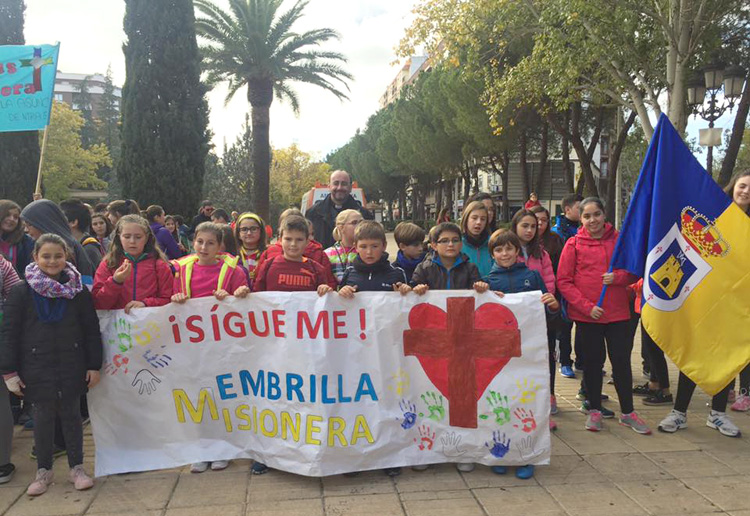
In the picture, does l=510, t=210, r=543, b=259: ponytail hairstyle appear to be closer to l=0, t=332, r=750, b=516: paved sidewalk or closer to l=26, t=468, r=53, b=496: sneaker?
l=0, t=332, r=750, b=516: paved sidewalk

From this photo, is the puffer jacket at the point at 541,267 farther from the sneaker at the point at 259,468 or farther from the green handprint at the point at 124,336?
the green handprint at the point at 124,336

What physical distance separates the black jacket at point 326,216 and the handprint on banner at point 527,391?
2992 mm

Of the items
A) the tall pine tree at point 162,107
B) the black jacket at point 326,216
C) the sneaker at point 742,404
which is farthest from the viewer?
the tall pine tree at point 162,107

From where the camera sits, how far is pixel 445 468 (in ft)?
11.7

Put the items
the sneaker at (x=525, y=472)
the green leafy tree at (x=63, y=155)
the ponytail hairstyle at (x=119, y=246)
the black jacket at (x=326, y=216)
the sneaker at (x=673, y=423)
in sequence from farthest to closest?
the green leafy tree at (x=63, y=155), the black jacket at (x=326, y=216), the sneaker at (x=673, y=423), the ponytail hairstyle at (x=119, y=246), the sneaker at (x=525, y=472)

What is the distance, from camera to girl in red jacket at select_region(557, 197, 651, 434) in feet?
13.7

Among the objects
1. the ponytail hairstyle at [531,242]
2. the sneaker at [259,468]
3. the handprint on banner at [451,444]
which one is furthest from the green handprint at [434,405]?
the ponytail hairstyle at [531,242]

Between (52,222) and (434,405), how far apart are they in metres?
3.05

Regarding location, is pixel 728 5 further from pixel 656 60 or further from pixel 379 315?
pixel 379 315

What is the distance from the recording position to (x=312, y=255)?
4512 mm

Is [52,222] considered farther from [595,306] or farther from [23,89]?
[595,306]

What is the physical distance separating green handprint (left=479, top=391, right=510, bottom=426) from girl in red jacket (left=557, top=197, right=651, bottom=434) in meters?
1.14

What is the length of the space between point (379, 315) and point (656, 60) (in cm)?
1114

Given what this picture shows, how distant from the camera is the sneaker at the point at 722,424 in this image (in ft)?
13.5
